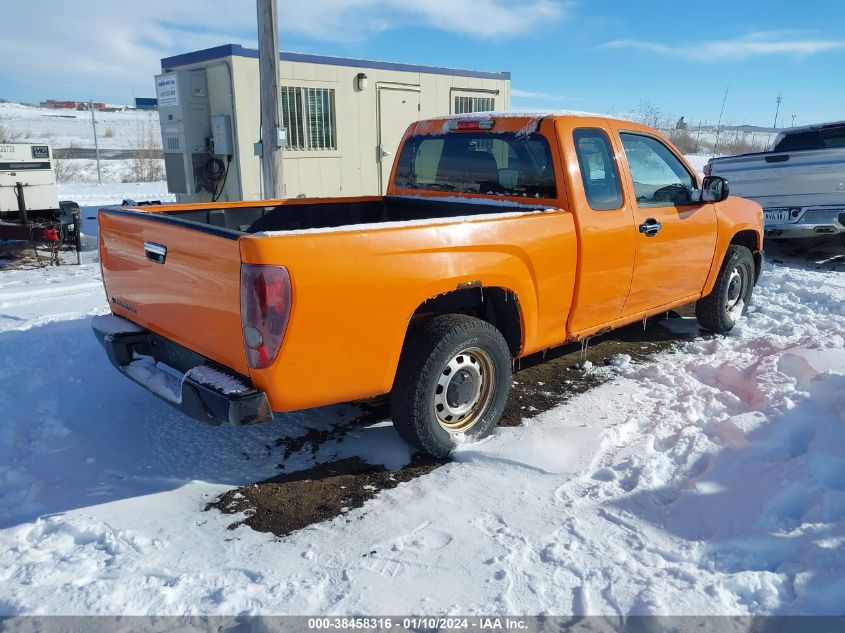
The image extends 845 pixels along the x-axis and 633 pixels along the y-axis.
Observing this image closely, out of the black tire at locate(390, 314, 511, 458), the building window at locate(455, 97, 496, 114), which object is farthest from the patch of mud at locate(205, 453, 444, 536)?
the building window at locate(455, 97, 496, 114)

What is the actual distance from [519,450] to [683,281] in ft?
7.76

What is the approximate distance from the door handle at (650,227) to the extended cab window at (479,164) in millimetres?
807

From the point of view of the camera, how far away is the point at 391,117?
37.3 feet

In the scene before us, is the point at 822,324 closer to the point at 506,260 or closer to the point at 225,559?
the point at 506,260

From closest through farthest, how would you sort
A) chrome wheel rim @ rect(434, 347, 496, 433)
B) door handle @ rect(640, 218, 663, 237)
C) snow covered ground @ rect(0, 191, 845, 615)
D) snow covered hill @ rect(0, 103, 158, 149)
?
snow covered ground @ rect(0, 191, 845, 615) < chrome wheel rim @ rect(434, 347, 496, 433) < door handle @ rect(640, 218, 663, 237) < snow covered hill @ rect(0, 103, 158, 149)

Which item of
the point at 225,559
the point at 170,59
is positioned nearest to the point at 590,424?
the point at 225,559

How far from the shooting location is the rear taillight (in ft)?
9.25

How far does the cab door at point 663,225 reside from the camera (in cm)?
466

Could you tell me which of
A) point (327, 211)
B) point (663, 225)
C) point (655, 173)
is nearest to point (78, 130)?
point (327, 211)

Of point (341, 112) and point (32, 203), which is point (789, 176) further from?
point (32, 203)

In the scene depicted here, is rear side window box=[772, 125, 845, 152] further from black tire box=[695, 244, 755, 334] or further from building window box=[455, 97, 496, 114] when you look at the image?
building window box=[455, 97, 496, 114]

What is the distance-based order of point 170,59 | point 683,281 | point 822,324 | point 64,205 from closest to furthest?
point 683,281 → point 822,324 → point 64,205 → point 170,59

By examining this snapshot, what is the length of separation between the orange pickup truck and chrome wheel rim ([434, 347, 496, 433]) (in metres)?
0.01

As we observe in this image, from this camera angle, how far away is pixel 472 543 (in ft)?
9.52
